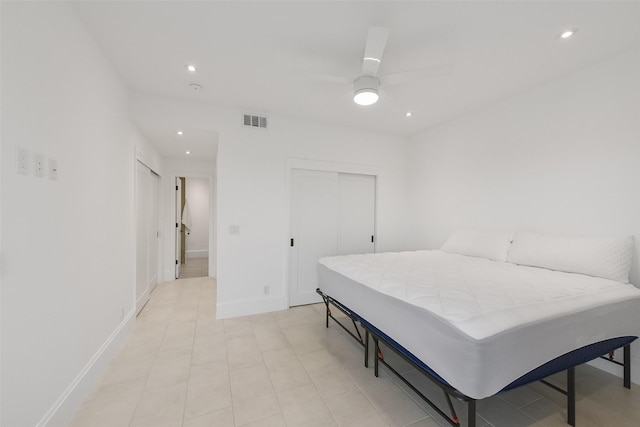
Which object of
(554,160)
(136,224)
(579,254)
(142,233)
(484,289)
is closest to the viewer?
(484,289)

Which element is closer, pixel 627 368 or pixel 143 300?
pixel 627 368

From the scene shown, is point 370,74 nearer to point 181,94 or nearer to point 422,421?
point 181,94

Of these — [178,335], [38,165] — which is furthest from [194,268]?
[38,165]

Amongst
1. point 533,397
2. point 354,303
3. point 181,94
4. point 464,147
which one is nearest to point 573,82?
point 464,147

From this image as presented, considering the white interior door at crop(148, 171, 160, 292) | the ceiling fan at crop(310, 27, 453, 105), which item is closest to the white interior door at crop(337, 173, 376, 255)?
the ceiling fan at crop(310, 27, 453, 105)

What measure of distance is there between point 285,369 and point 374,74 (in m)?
2.62

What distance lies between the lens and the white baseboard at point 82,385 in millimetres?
1501

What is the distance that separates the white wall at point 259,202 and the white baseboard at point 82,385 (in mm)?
1085

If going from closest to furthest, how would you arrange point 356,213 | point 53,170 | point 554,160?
point 53,170, point 554,160, point 356,213

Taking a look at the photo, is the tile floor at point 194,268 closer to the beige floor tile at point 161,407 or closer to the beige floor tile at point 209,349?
the beige floor tile at point 209,349

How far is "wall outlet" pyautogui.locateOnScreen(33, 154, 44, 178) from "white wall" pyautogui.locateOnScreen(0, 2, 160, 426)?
0.03 m

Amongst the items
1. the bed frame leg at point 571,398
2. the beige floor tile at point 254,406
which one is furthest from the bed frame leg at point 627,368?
the beige floor tile at point 254,406

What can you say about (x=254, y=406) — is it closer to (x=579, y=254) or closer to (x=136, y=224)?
(x=136, y=224)

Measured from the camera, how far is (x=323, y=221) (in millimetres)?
3943
